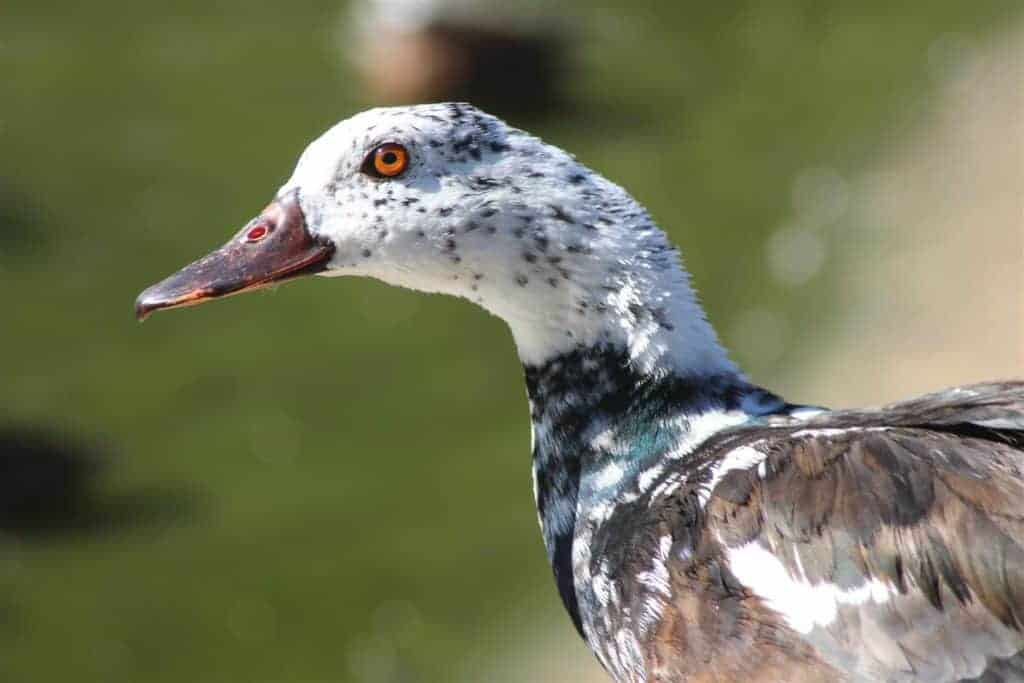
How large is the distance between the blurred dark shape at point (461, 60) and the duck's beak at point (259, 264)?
8.81 metres

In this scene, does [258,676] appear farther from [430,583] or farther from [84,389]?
[84,389]

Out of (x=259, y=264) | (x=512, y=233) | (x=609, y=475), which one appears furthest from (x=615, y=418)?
(x=259, y=264)

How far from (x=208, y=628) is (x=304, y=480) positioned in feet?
3.85

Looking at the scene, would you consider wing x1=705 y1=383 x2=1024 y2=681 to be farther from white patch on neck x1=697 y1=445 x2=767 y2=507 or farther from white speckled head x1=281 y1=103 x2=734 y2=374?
white speckled head x1=281 y1=103 x2=734 y2=374

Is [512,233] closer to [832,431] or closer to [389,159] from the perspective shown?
[389,159]

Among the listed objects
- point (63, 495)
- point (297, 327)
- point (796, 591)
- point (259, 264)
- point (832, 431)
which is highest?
point (259, 264)

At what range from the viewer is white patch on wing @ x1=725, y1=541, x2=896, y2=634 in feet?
10.8

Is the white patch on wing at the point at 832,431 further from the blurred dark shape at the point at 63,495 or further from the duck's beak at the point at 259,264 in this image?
the blurred dark shape at the point at 63,495

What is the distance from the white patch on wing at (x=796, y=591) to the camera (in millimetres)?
3295

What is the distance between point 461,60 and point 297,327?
3.80 metres

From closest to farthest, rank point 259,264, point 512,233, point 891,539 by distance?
point 891,539
point 512,233
point 259,264

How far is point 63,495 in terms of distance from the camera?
8797 mm

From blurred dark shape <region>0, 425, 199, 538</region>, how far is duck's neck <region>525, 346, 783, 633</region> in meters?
4.96

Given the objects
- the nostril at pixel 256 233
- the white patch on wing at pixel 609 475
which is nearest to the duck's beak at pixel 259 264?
the nostril at pixel 256 233
